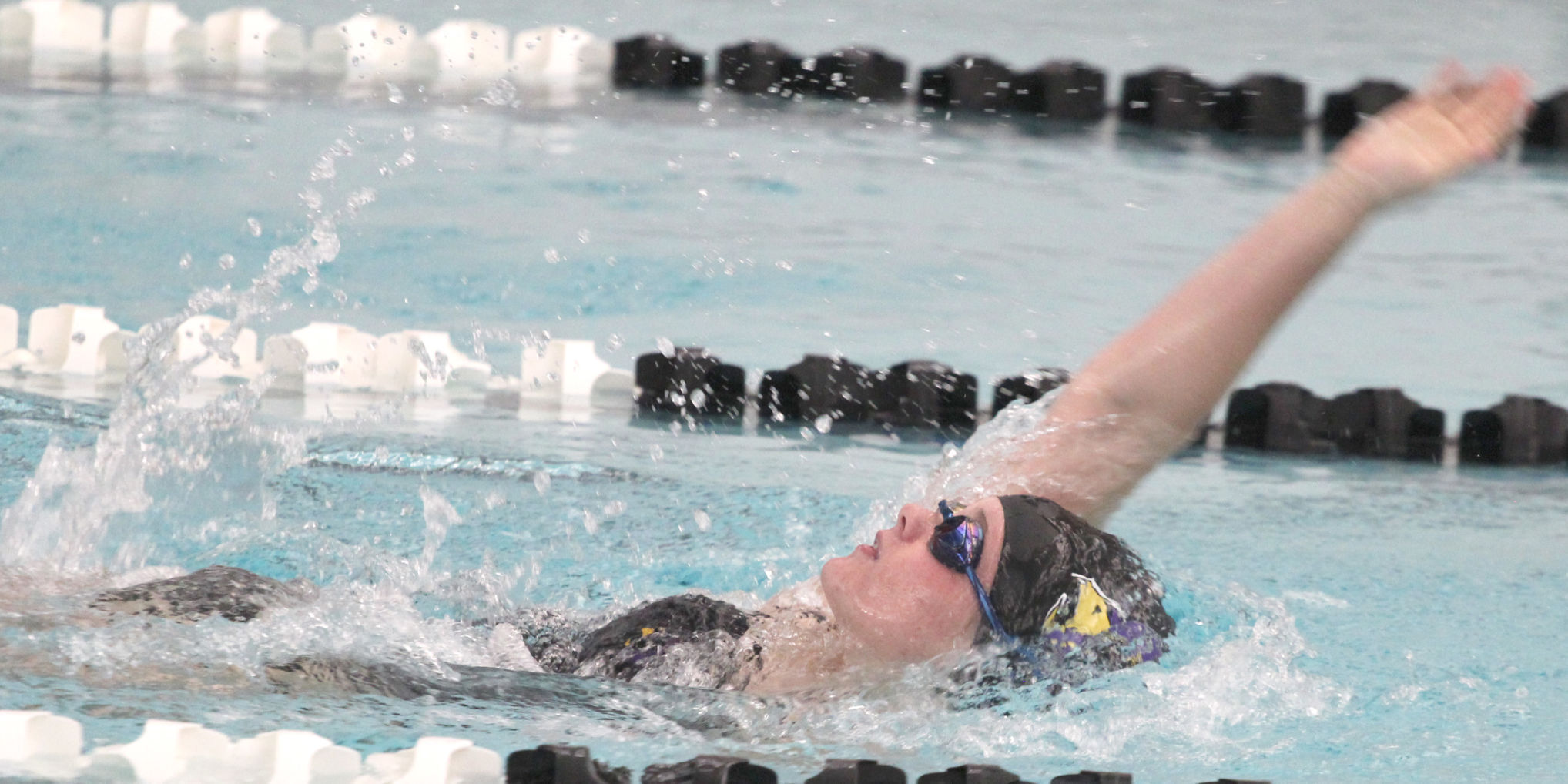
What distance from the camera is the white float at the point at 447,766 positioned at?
1815 millimetres

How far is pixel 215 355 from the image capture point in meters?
3.75

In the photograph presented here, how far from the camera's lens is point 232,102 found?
544cm

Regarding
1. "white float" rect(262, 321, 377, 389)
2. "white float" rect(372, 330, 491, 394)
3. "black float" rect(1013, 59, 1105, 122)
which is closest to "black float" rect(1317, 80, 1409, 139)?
"black float" rect(1013, 59, 1105, 122)

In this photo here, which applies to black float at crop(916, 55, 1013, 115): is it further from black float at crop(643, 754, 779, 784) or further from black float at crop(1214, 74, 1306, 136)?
black float at crop(643, 754, 779, 784)

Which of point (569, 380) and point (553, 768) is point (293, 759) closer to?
point (553, 768)

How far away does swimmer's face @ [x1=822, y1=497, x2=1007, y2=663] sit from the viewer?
6.27 ft

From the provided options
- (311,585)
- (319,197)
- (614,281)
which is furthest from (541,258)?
(311,585)

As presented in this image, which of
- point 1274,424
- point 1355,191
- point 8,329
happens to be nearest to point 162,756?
point 1355,191

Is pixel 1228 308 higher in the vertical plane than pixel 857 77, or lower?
lower

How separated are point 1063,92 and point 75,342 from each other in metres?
3.47

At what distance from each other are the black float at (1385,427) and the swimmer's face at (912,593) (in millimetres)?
1995

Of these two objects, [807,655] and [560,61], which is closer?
[807,655]

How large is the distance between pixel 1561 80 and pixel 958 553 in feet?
17.3

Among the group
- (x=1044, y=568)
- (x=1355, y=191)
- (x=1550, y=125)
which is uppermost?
(x=1550, y=125)
